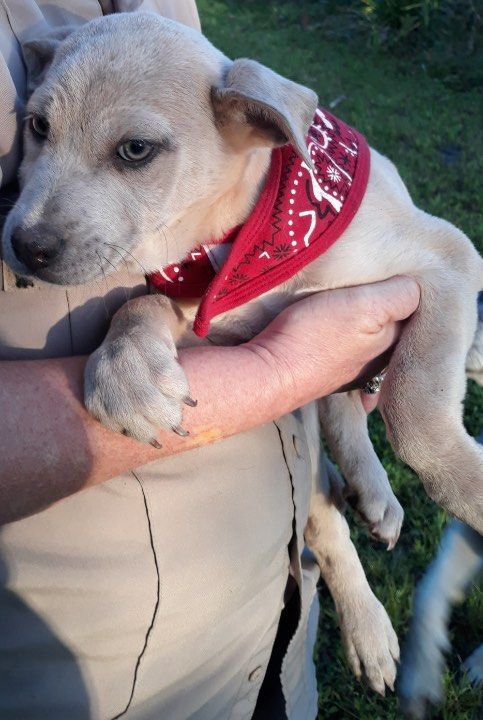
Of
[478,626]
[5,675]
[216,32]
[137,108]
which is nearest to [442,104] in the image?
[216,32]

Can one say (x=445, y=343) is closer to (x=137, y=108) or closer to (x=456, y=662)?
(x=137, y=108)

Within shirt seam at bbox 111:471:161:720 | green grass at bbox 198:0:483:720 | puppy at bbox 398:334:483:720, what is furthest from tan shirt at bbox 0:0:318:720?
green grass at bbox 198:0:483:720

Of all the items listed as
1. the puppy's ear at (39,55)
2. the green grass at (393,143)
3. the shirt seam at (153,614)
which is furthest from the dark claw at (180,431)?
the green grass at (393,143)

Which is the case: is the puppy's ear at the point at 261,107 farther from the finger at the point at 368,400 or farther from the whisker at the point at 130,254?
the finger at the point at 368,400

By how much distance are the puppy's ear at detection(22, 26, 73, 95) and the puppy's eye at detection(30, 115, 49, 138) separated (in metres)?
0.16

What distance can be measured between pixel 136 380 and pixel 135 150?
59 cm

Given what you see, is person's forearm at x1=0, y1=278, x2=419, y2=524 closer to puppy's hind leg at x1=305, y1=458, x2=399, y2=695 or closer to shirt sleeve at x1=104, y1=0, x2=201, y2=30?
puppy's hind leg at x1=305, y1=458, x2=399, y2=695

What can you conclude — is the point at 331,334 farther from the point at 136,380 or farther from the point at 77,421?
the point at 77,421

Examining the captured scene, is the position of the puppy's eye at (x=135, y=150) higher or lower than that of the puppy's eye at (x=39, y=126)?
higher

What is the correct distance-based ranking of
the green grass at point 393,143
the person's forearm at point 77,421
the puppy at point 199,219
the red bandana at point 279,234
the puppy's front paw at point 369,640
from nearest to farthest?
the person's forearm at point 77,421, the puppy at point 199,219, the red bandana at point 279,234, the puppy's front paw at point 369,640, the green grass at point 393,143

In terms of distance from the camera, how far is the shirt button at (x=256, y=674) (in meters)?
2.02

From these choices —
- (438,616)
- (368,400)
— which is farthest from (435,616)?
(368,400)

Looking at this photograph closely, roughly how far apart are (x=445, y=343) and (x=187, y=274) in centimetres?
78

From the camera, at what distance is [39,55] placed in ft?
6.25
